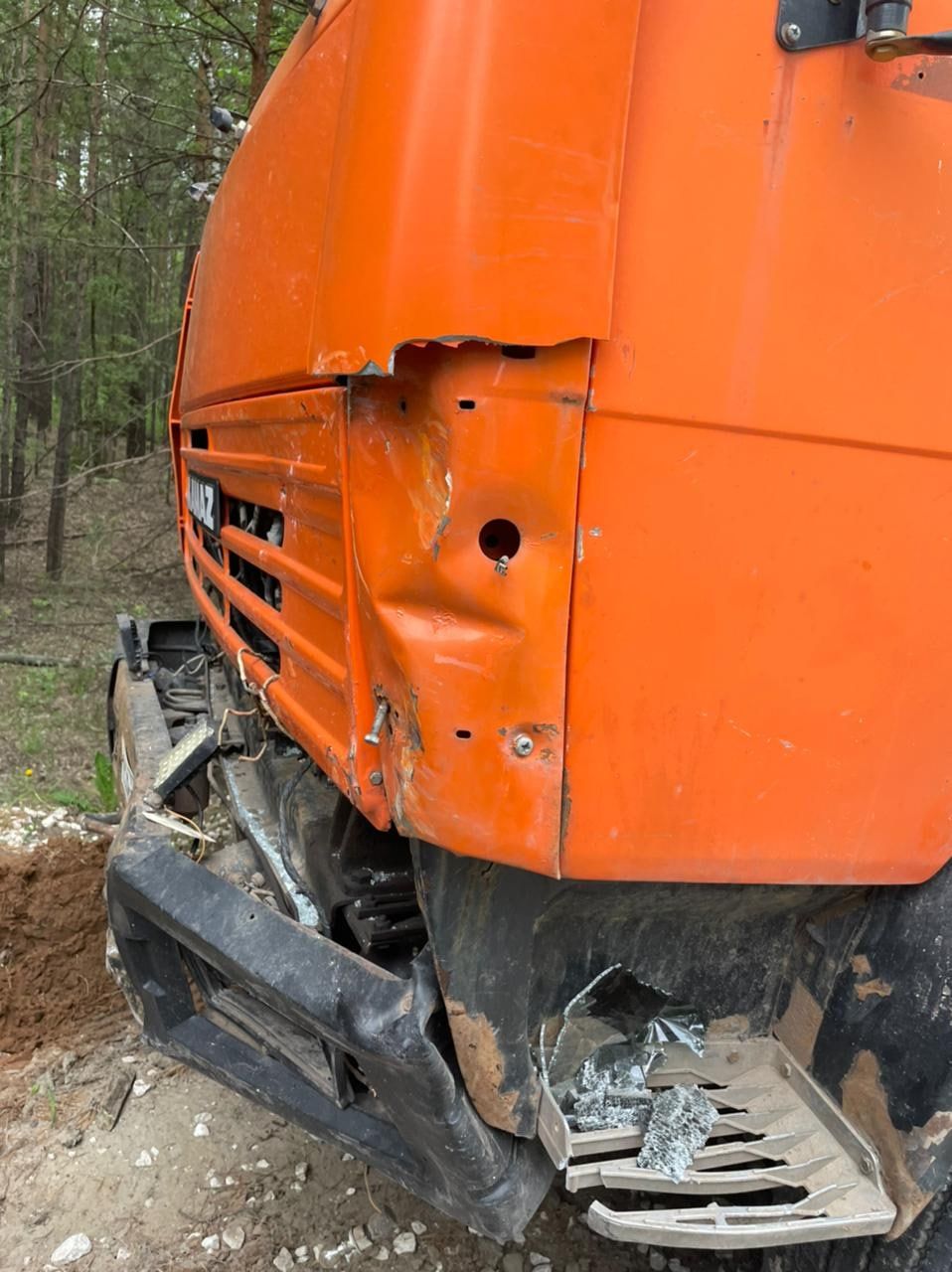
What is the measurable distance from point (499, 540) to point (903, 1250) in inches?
64.6

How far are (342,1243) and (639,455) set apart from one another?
2354 mm

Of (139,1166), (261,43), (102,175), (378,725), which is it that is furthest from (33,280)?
(378,725)

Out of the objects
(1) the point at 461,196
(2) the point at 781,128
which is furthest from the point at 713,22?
(1) the point at 461,196

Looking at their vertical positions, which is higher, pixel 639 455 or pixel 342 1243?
pixel 639 455

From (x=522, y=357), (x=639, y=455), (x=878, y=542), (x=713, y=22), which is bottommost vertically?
(x=878, y=542)

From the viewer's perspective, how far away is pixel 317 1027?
1708mm

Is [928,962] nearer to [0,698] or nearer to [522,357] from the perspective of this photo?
[522,357]

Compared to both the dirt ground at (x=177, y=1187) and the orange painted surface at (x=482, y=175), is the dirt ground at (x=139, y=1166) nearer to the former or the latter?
the dirt ground at (x=177, y=1187)

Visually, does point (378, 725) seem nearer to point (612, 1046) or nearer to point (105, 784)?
point (612, 1046)

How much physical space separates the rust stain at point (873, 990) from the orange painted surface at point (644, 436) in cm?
27

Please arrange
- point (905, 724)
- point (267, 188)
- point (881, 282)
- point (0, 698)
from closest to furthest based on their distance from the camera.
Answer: point (881, 282), point (905, 724), point (267, 188), point (0, 698)

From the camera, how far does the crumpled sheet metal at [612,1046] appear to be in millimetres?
1877

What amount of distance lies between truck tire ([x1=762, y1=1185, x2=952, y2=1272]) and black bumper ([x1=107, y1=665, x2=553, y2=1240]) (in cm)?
64

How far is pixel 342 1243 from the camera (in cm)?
253
